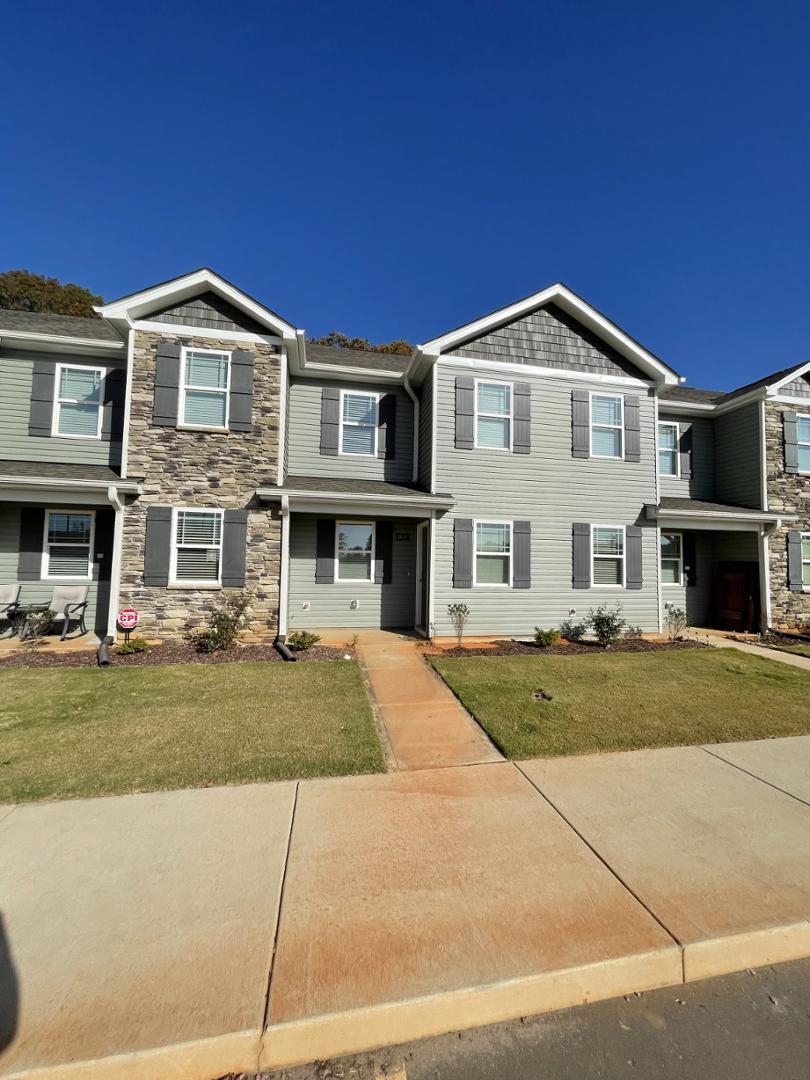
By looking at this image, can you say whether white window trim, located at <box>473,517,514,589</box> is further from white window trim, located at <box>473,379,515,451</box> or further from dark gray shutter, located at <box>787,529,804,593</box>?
dark gray shutter, located at <box>787,529,804,593</box>

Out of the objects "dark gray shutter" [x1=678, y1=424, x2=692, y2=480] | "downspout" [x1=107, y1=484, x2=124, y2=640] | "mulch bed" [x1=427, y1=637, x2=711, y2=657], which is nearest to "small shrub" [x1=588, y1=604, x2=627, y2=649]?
"mulch bed" [x1=427, y1=637, x2=711, y2=657]

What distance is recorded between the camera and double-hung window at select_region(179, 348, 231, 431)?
9.57 meters

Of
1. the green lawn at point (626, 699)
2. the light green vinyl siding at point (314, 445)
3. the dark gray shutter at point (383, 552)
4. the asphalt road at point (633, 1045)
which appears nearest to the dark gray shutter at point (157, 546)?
the light green vinyl siding at point (314, 445)

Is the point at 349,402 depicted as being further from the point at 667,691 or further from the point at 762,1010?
the point at 762,1010

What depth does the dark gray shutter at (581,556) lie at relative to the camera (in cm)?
1079

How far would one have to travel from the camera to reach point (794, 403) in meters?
12.5

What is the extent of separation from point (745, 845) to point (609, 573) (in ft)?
27.7

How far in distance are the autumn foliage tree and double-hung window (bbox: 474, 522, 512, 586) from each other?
84.1 ft

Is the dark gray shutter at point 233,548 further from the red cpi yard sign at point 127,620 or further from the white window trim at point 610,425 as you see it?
the white window trim at point 610,425

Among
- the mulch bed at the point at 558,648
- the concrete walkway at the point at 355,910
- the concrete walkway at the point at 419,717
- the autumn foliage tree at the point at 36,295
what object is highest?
the autumn foliage tree at the point at 36,295

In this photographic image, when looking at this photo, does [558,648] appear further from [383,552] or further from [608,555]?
[383,552]

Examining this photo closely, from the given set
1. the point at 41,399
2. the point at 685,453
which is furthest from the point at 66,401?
the point at 685,453

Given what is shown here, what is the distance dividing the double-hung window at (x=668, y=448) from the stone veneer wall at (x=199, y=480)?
10311 millimetres

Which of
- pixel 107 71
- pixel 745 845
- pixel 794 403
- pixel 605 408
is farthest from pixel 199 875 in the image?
pixel 794 403
